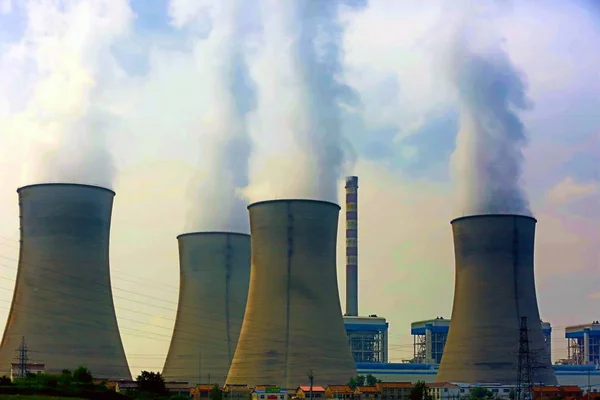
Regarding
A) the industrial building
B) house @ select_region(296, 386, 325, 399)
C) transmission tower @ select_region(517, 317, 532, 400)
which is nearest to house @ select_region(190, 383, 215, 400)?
house @ select_region(296, 386, 325, 399)

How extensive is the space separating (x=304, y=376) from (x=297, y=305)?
2.37 metres

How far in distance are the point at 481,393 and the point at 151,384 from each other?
9621 millimetres

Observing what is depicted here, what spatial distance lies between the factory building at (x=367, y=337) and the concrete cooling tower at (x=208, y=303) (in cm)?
2055

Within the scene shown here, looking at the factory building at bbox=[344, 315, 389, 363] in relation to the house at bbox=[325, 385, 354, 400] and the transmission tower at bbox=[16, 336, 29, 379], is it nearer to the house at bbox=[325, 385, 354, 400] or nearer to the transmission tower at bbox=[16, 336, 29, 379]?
the house at bbox=[325, 385, 354, 400]

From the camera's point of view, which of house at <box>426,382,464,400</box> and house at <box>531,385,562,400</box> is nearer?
house at <box>531,385,562,400</box>

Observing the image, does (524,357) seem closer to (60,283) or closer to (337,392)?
(337,392)

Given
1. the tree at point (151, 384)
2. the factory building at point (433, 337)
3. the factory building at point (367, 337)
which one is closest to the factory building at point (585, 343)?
the factory building at point (433, 337)

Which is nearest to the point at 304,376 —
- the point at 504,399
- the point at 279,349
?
the point at 279,349

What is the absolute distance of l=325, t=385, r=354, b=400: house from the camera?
28.9m

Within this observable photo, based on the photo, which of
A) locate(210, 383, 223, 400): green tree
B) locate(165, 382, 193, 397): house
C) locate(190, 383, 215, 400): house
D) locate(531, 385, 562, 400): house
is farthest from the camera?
A: locate(165, 382, 193, 397): house

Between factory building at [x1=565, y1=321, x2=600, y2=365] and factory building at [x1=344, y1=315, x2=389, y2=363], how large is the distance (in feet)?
41.7

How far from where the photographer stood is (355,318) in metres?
53.3

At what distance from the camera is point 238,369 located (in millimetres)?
28953

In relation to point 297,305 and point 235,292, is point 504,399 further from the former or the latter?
point 235,292
